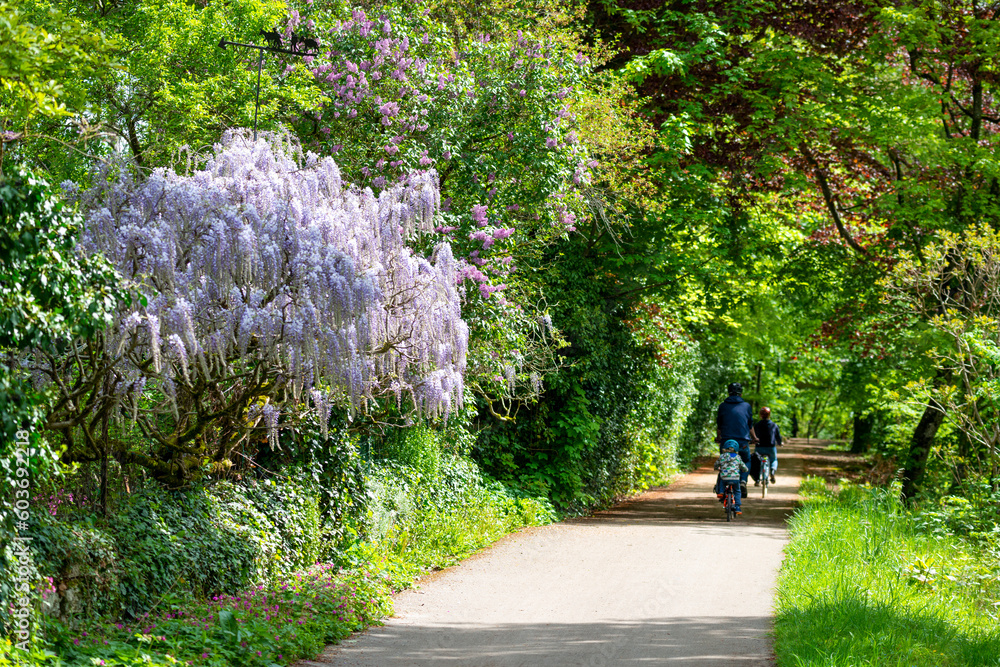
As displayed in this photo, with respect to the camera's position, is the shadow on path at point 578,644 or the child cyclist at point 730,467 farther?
the child cyclist at point 730,467

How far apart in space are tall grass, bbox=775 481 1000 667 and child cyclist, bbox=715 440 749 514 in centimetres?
207

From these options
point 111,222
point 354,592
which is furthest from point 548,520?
point 111,222

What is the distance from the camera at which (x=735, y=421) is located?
15.8 metres

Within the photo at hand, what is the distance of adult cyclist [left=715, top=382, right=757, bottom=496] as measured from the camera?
621 inches

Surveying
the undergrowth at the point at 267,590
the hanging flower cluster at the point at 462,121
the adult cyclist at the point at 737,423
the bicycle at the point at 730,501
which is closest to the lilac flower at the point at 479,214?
the hanging flower cluster at the point at 462,121

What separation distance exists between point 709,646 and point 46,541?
4617 millimetres

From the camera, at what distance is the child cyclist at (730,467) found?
15.4m

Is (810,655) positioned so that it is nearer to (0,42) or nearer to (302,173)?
(302,173)

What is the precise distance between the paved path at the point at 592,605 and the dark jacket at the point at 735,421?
170 centimetres

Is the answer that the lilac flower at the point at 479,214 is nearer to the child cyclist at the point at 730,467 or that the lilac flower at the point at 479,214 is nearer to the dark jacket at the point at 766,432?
the child cyclist at the point at 730,467

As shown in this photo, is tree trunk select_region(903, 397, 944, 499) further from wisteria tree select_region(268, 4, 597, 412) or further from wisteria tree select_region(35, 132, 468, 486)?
wisteria tree select_region(35, 132, 468, 486)

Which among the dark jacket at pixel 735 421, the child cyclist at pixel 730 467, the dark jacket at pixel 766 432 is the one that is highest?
the dark jacket at pixel 735 421

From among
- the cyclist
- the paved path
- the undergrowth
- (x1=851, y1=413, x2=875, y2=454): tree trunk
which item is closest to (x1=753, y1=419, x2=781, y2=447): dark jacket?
the cyclist

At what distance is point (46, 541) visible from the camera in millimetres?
6344
